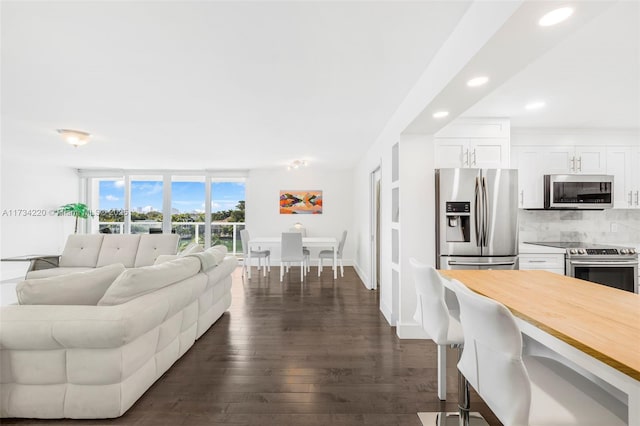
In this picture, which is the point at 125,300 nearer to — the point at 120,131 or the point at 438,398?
the point at 438,398

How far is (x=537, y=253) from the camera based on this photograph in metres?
3.36

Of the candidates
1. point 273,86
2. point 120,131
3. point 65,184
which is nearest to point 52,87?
point 120,131

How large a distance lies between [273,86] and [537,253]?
333 cm

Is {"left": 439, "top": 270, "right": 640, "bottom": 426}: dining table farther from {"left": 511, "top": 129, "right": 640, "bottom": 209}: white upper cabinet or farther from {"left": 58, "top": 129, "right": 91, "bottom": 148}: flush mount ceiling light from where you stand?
{"left": 58, "top": 129, "right": 91, "bottom": 148}: flush mount ceiling light

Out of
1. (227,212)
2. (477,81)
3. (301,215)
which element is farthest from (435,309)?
(227,212)

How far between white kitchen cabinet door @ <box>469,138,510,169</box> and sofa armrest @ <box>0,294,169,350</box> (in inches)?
137

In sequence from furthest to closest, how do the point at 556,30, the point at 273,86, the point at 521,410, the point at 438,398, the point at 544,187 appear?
the point at 544,187 < the point at 273,86 < the point at 438,398 < the point at 556,30 < the point at 521,410

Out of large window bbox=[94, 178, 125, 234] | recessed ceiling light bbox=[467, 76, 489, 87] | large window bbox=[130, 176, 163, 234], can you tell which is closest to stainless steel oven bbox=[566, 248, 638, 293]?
recessed ceiling light bbox=[467, 76, 489, 87]

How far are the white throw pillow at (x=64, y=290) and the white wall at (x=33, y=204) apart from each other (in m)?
5.53

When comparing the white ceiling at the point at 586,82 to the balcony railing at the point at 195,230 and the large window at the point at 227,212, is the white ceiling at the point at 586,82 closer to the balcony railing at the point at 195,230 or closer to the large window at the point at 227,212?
the large window at the point at 227,212

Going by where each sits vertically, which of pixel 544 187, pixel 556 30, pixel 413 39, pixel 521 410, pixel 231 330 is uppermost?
pixel 413 39

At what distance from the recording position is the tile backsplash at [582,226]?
3949 mm

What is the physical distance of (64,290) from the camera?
1.96 m

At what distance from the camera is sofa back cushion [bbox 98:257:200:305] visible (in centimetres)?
194
